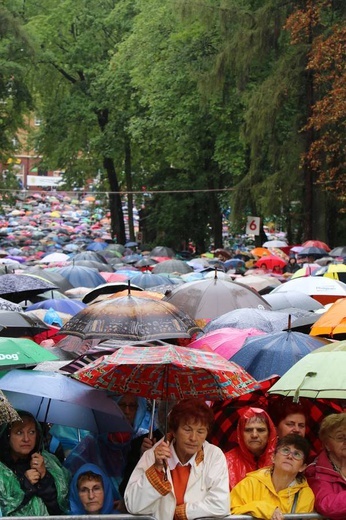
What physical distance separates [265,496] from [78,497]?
123 cm

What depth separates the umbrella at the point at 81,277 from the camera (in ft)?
68.4

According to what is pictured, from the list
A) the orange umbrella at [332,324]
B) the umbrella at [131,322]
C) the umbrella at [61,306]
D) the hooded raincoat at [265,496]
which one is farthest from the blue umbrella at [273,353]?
the umbrella at [61,306]

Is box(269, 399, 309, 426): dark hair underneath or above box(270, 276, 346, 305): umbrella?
above

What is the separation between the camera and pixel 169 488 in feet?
20.4

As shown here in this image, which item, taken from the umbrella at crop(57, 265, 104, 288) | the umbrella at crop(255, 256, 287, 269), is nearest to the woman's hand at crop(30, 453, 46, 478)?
the umbrella at crop(57, 265, 104, 288)

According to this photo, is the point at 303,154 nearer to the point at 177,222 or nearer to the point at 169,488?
the point at 177,222

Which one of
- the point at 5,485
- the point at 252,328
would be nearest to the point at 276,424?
the point at 5,485

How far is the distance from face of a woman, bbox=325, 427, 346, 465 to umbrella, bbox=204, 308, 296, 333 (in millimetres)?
4261

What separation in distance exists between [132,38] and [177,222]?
1124cm

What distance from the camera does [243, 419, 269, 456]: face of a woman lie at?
22.4 feet

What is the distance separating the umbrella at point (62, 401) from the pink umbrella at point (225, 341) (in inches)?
73.6

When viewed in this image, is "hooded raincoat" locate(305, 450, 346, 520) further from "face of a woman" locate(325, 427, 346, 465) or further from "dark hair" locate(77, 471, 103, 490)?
"dark hair" locate(77, 471, 103, 490)

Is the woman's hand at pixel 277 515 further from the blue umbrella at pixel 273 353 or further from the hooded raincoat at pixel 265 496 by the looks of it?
the blue umbrella at pixel 273 353

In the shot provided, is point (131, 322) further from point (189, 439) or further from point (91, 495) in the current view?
point (189, 439)
